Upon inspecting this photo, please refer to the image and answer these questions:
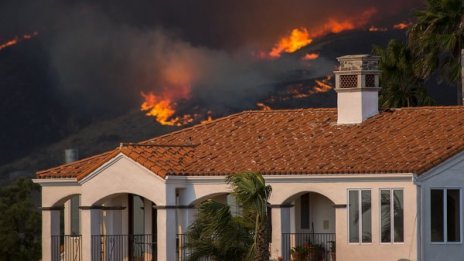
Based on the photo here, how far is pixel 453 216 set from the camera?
56531mm

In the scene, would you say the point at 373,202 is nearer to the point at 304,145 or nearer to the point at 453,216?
the point at 453,216

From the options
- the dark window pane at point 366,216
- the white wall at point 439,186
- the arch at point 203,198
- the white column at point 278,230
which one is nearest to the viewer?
the white wall at point 439,186

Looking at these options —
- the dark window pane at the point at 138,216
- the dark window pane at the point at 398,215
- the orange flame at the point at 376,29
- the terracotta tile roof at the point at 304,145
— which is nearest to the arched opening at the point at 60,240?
the terracotta tile roof at the point at 304,145

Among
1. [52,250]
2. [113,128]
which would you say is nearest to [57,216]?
[52,250]

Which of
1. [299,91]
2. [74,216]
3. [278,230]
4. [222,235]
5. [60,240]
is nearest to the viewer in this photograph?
[222,235]

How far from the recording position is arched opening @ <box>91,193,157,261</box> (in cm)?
6141

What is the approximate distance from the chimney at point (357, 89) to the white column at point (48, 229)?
11.1 m

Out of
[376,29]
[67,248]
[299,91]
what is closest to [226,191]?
[67,248]

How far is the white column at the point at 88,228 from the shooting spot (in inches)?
2394

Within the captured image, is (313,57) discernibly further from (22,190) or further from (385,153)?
(385,153)

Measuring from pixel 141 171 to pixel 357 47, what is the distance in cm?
10768

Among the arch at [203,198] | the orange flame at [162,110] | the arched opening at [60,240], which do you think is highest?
the orange flame at [162,110]

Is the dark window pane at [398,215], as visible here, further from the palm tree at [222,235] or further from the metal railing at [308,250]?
the palm tree at [222,235]

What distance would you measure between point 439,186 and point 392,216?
1.82 m
